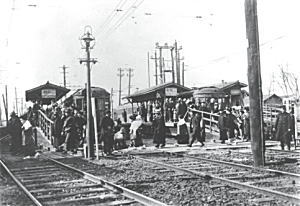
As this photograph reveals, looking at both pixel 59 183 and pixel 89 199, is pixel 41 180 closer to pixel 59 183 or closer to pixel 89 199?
pixel 59 183

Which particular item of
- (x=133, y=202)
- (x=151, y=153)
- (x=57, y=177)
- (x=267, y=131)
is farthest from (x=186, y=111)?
(x=133, y=202)

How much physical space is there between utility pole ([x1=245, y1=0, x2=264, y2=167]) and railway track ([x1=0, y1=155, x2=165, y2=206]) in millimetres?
4289

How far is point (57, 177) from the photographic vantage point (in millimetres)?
9773

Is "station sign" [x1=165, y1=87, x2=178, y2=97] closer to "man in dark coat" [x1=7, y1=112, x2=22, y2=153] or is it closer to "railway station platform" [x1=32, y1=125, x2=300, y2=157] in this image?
"railway station platform" [x1=32, y1=125, x2=300, y2=157]

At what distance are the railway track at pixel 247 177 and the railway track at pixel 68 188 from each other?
6.09 feet

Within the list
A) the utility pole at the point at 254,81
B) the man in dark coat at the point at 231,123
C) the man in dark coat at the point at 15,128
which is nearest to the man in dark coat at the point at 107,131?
the man in dark coat at the point at 15,128

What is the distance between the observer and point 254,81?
1060cm

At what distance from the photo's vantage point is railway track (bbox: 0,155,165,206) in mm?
6931

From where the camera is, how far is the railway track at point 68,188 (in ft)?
22.7

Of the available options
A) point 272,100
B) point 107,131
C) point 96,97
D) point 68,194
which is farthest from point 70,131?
point 272,100

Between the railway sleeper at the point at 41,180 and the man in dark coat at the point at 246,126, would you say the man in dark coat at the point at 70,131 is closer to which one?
the railway sleeper at the point at 41,180

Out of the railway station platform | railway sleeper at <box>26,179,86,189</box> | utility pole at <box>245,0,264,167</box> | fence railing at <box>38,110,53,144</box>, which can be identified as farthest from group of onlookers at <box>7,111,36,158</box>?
utility pole at <box>245,0,264,167</box>

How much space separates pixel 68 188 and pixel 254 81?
5.34 meters

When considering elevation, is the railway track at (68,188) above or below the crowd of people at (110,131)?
below
